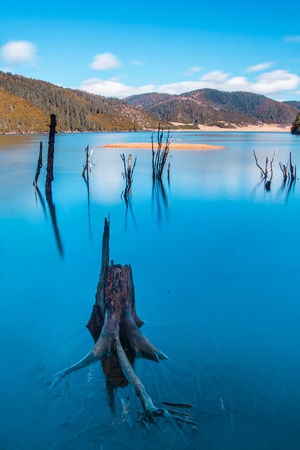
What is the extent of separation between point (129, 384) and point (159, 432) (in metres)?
0.89

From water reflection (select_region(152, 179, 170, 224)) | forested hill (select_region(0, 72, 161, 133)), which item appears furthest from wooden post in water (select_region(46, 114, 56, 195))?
forested hill (select_region(0, 72, 161, 133))

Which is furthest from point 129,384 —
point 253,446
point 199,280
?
point 199,280

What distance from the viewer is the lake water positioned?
180 inches

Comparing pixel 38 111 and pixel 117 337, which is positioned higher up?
pixel 38 111

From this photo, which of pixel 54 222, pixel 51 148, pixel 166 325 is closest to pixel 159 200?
pixel 51 148

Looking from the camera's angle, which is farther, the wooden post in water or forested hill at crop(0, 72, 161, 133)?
forested hill at crop(0, 72, 161, 133)

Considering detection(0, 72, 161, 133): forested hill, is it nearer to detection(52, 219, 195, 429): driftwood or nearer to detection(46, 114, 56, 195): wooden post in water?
detection(46, 114, 56, 195): wooden post in water

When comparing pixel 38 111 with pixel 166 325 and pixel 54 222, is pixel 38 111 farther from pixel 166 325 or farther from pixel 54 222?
pixel 166 325

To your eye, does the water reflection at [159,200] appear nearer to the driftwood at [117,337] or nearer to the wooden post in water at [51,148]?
the wooden post in water at [51,148]

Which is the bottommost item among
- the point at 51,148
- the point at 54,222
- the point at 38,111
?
the point at 54,222

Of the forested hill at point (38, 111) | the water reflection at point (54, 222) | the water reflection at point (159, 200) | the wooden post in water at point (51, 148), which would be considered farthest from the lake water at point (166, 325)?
the forested hill at point (38, 111)

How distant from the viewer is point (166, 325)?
7.09 metres

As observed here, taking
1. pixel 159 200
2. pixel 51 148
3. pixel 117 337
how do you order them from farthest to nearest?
1. pixel 159 200
2. pixel 51 148
3. pixel 117 337

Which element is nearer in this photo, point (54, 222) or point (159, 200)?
point (54, 222)
